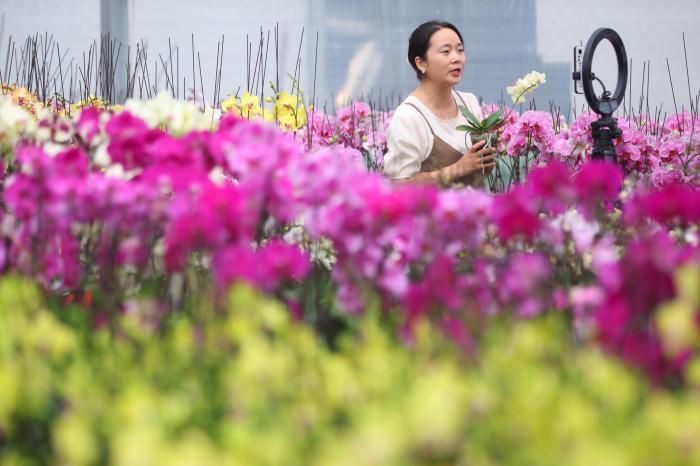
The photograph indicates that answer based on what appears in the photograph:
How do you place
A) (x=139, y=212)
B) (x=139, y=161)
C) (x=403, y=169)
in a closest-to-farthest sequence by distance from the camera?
1. (x=139, y=212)
2. (x=139, y=161)
3. (x=403, y=169)

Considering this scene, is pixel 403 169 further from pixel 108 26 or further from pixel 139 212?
pixel 108 26

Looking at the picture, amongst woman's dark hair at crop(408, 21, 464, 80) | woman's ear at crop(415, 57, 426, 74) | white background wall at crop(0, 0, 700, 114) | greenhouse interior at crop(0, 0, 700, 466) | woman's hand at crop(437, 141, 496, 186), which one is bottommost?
greenhouse interior at crop(0, 0, 700, 466)

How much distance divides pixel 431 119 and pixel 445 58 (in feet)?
0.53

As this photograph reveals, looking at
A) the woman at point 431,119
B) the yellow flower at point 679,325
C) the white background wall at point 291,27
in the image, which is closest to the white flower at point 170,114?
the yellow flower at point 679,325

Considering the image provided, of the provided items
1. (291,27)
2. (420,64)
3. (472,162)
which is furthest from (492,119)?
(291,27)

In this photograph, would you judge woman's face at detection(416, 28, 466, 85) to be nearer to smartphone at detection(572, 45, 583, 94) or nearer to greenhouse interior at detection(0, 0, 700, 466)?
smartphone at detection(572, 45, 583, 94)

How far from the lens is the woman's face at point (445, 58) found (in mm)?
2172

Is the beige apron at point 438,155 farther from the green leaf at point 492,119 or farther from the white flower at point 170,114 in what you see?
the white flower at point 170,114

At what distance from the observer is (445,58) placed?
7.16 feet

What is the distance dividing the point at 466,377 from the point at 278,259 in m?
0.22

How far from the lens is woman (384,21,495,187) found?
214 cm

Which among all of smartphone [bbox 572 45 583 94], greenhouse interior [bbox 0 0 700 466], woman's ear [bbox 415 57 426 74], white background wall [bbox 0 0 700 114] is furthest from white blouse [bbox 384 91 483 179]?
white background wall [bbox 0 0 700 114]

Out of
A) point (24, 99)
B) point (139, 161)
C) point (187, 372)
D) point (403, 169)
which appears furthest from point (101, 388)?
point (24, 99)

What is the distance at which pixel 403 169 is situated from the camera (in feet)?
7.03
